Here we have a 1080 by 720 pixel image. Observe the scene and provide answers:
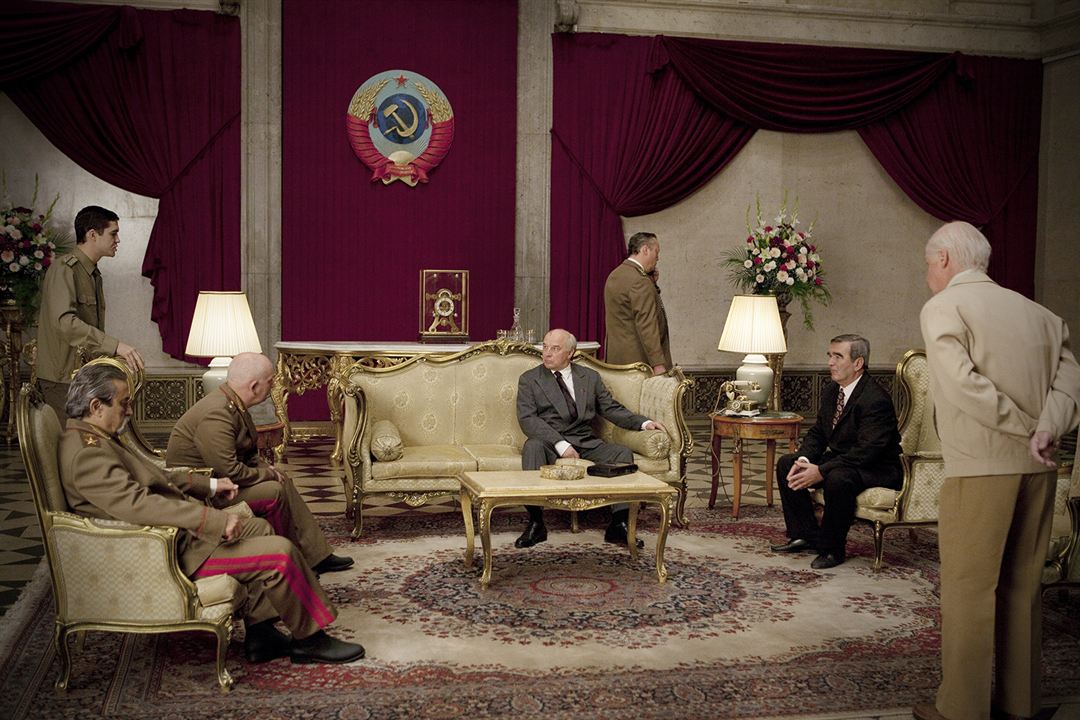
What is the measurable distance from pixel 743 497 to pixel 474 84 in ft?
15.6

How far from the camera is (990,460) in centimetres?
310

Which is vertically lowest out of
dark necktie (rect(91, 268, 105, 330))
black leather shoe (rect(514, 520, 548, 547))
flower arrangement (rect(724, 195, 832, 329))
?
black leather shoe (rect(514, 520, 548, 547))

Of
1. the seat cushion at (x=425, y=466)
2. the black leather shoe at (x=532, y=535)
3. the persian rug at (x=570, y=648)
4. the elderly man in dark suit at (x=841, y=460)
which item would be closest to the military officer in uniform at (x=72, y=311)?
the persian rug at (x=570, y=648)

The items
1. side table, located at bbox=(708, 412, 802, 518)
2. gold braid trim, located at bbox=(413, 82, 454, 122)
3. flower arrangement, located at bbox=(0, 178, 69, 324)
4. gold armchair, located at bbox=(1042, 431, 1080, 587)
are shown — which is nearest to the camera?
gold armchair, located at bbox=(1042, 431, 1080, 587)

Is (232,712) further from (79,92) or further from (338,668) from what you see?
(79,92)

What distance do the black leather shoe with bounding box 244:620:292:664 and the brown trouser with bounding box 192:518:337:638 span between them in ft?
0.18

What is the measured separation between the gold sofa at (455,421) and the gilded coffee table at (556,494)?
710 mm

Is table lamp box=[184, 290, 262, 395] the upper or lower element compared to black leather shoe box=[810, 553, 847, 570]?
upper

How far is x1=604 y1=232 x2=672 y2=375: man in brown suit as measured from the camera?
700 cm

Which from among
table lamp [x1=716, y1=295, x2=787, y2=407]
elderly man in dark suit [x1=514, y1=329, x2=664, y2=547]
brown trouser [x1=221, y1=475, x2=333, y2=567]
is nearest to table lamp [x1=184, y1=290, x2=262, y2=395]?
brown trouser [x1=221, y1=475, x2=333, y2=567]

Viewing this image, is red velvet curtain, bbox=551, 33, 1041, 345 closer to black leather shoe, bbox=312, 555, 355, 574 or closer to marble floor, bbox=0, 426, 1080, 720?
marble floor, bbox=0, 426, 1080, 720

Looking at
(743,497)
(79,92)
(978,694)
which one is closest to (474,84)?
(79,92)

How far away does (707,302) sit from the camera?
33.5 ft

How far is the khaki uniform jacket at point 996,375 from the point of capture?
305 centimetres
